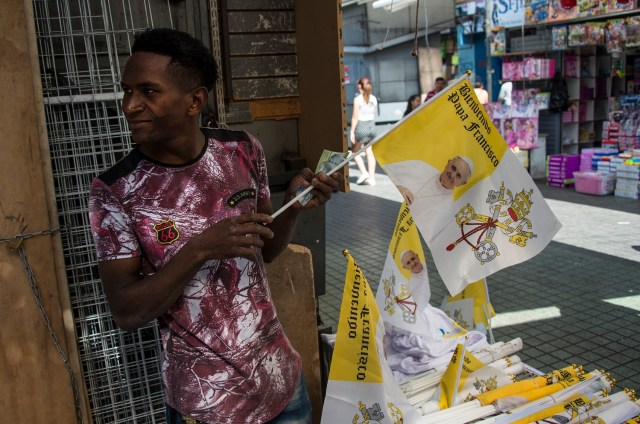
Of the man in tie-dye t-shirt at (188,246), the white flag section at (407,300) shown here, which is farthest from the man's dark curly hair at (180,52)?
the white flag section at (407,300)

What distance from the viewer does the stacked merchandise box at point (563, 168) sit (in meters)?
10.3

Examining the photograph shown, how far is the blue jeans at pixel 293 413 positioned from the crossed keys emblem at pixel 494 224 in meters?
0.94

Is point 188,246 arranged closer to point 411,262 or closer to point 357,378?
point 357,378

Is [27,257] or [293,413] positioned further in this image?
[27,257]

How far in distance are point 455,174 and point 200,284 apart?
1226 mm

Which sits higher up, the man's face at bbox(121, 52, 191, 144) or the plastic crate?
the man's face at bbox(121, 52, 191, 144)

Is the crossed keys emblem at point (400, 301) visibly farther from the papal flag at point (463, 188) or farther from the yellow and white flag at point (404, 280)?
the papal flag at point (463, 188)

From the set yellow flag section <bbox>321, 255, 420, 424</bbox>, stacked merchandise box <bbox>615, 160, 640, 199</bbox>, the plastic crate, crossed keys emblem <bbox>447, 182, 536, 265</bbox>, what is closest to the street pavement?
stacked merchandise box <bbox>615, 160, 640, 199</bbox>

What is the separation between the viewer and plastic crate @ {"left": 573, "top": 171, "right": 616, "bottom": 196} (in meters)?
9.45

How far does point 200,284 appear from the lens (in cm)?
177

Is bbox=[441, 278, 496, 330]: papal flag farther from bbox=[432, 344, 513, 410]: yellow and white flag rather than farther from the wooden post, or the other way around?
the wooden post

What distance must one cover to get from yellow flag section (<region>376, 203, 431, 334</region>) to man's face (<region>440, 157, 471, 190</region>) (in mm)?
907

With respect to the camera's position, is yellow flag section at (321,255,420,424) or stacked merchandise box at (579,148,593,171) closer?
yellow flag section at (321,255,420,424)

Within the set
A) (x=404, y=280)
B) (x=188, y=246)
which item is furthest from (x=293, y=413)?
(x=404, y=280)
